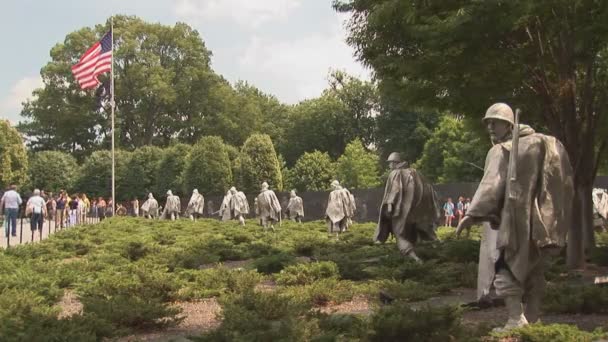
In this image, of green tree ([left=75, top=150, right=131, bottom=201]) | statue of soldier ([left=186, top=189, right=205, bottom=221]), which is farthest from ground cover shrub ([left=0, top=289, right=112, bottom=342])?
green tree ([left=75, top=150, right=131, bottom=201])

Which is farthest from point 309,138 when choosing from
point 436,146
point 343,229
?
point 343,229

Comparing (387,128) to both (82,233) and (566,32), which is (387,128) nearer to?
(82,233)

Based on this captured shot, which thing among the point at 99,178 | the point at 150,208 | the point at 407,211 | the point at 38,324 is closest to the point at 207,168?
the point at 150,208

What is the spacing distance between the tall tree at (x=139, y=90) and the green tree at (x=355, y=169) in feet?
50.1

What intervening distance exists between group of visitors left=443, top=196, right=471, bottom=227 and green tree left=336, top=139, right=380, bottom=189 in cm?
2343

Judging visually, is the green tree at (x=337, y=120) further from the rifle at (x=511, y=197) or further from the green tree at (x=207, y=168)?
the rifle at (x=511, y=197)

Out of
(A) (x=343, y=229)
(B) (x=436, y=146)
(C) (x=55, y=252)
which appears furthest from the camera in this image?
(B) (x=436, y=146)

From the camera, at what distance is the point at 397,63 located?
45.7 feet

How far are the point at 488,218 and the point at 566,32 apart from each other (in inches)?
291

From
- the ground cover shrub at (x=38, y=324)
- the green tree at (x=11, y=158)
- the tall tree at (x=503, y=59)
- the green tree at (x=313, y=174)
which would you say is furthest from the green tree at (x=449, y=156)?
the ground cover shrub at (x=38, y=324)

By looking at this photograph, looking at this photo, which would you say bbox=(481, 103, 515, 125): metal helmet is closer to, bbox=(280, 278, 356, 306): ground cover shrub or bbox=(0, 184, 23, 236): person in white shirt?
bbox=(280, 278, 356, 306): ground cover shrub

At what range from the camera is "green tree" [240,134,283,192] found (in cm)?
5738

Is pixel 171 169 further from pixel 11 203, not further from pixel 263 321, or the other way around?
pixel 263 321

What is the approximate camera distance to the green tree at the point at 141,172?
61.9 m
